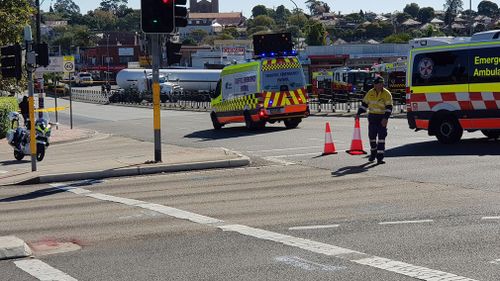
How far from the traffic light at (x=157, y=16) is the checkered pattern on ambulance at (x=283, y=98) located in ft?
36.9

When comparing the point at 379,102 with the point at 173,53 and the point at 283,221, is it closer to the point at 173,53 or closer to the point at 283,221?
the point at 173,53

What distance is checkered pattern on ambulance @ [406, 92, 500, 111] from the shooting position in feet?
62.2

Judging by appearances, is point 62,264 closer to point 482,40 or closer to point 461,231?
point 461,231

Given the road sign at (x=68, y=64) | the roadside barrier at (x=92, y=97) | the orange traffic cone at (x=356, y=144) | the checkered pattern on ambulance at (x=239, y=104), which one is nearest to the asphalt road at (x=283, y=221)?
the orange traffic cone at (x=356, y=144)

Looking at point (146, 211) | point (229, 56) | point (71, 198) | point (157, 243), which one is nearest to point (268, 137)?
point (71, 198)

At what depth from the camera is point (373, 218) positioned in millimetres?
10523

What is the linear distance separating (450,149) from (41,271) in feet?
39.9

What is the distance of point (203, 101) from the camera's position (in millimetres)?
69312

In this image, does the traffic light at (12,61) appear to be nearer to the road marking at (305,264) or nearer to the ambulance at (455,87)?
the ambulance at (455,87)

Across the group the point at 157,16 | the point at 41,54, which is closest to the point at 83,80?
the point at 41,54

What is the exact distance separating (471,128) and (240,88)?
1263cm

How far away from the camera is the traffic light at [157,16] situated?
699 inches

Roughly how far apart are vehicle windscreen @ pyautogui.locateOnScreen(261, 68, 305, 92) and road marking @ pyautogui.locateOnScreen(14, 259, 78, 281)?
2028 centimetres

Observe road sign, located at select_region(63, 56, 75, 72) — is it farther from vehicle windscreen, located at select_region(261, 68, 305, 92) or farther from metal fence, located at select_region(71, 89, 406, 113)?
metal fence, located at select_region(71, 89, 406, 113)
